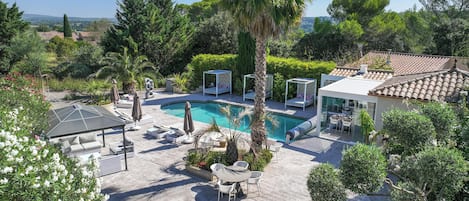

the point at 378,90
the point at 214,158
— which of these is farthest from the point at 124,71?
the point at 378,90

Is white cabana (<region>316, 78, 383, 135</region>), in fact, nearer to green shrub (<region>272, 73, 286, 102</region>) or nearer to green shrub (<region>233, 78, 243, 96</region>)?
green shrub (<region>272, 73, 286, 102</region>)

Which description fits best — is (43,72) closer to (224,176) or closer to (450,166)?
(224,176)

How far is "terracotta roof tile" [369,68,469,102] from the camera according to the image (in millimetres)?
14445

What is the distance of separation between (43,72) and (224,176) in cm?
2921

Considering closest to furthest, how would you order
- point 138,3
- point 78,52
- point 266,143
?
point 266,143, point 138,3, point 78,52

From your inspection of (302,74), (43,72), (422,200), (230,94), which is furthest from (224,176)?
(43,72)

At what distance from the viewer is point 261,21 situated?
13.8 m

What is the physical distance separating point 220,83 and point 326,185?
948 inches

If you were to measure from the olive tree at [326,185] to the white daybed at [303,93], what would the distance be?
17804 mm

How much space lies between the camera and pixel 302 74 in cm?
2656

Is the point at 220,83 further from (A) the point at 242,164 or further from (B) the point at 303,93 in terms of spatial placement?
(A) the point at 242,164

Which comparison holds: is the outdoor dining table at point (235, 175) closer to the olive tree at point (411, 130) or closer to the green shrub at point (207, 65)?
the olive tree at point (411, 130)

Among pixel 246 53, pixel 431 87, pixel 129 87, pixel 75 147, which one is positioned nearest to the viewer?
pixel 75 147

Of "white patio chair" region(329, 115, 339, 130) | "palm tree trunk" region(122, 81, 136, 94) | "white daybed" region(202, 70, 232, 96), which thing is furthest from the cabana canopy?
"white daybed" region(202, 70, 232, 96)
